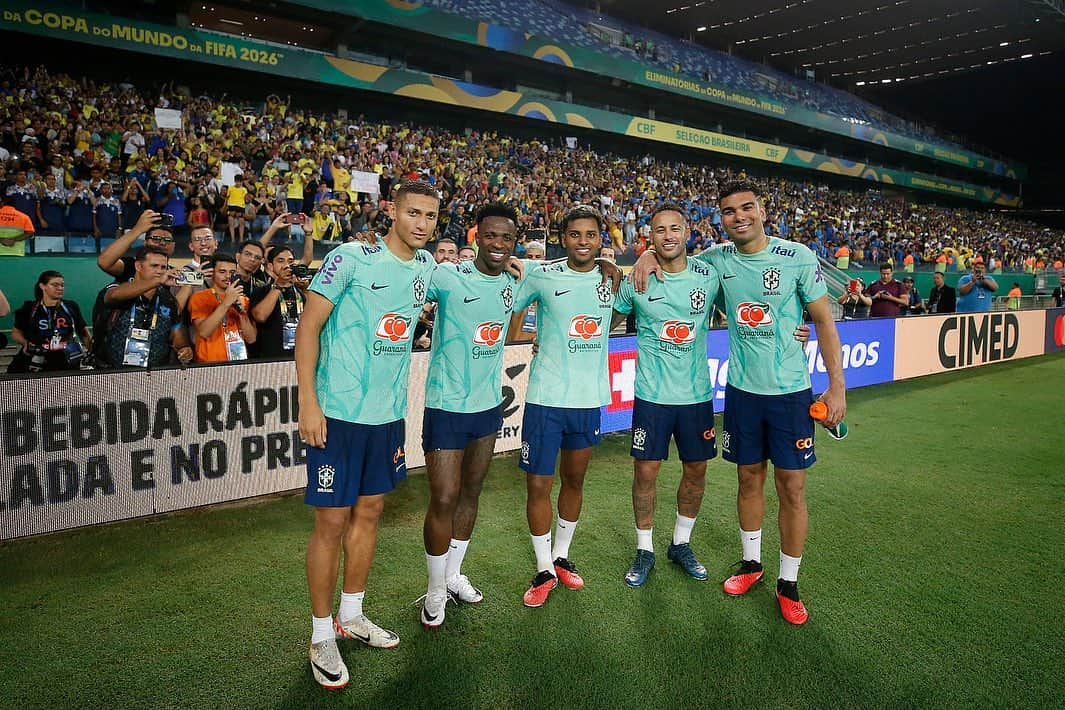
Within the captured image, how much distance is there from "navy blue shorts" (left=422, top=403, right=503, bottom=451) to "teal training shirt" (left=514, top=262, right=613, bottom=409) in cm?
43

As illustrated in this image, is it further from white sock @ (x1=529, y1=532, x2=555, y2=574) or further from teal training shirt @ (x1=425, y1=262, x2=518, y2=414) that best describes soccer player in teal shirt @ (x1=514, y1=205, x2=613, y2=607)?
teal training shirt @ (x1=425, y1=262, x2=518, y2=414)

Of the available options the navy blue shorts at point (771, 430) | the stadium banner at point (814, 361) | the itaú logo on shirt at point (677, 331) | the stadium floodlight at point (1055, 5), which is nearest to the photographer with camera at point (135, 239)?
the itaú logo on shirt at point (677, 331)

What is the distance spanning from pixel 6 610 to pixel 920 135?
54016 millimetres

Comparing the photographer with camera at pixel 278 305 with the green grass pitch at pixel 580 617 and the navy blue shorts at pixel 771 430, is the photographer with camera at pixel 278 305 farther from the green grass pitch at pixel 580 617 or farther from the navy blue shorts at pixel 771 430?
the navy blue shorts at pixel 771 430

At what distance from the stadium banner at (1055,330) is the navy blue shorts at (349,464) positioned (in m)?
17.3

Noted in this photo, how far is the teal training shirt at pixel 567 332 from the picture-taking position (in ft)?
12.1

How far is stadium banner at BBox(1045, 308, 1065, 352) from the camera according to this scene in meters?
15.1

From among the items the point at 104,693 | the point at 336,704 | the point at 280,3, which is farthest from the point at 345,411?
the point at 280,3

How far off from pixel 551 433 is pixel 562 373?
0.35 metres

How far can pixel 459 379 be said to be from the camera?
344 centimetres

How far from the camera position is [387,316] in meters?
3.02

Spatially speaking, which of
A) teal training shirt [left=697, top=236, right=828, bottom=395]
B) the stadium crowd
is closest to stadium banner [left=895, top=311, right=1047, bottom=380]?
the stadium crowd

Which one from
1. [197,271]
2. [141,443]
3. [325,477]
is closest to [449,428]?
[325,477]

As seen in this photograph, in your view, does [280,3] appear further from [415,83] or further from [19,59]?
[19,59]
